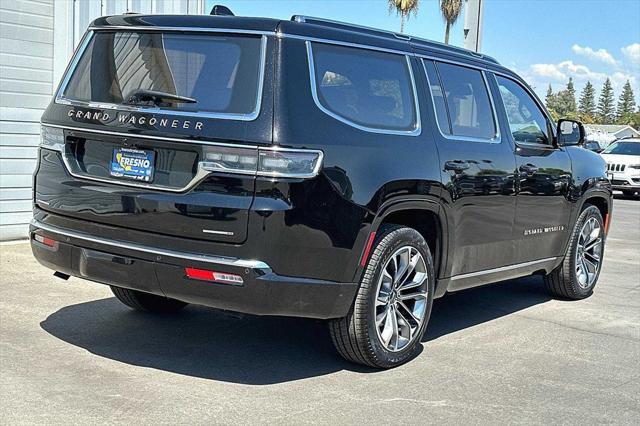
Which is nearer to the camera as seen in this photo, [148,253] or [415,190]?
[148,253]

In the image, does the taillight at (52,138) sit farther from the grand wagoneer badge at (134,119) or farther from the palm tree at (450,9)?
the palm tree at (450,9)

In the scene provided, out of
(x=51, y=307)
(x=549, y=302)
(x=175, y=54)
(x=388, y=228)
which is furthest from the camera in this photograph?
(x=549, y=302)

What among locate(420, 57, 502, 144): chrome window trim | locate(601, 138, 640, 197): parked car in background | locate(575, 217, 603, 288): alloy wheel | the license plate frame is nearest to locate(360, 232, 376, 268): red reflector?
locate(420, 57, 502, 144): chrome window trim

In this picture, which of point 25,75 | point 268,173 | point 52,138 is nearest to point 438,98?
point 268,173

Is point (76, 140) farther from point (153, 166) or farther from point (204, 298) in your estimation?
point (204, 298)

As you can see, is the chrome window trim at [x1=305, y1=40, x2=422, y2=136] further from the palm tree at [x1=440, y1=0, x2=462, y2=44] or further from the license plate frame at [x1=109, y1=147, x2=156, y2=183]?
the palm tree at [x1=440, y1=0, x2=462, y2=44]

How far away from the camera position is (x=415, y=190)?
5070 millimetres

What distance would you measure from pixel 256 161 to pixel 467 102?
7.45 ft

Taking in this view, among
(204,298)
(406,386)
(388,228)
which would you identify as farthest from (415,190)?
(204,298)

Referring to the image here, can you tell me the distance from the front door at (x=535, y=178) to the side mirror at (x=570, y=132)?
0.43ft

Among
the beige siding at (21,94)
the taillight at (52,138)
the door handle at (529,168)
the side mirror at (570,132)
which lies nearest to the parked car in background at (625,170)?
the side mirror at (570,132)

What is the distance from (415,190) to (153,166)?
5.26 feet

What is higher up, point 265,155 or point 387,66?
point 387,66

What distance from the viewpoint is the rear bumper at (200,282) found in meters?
4.29
